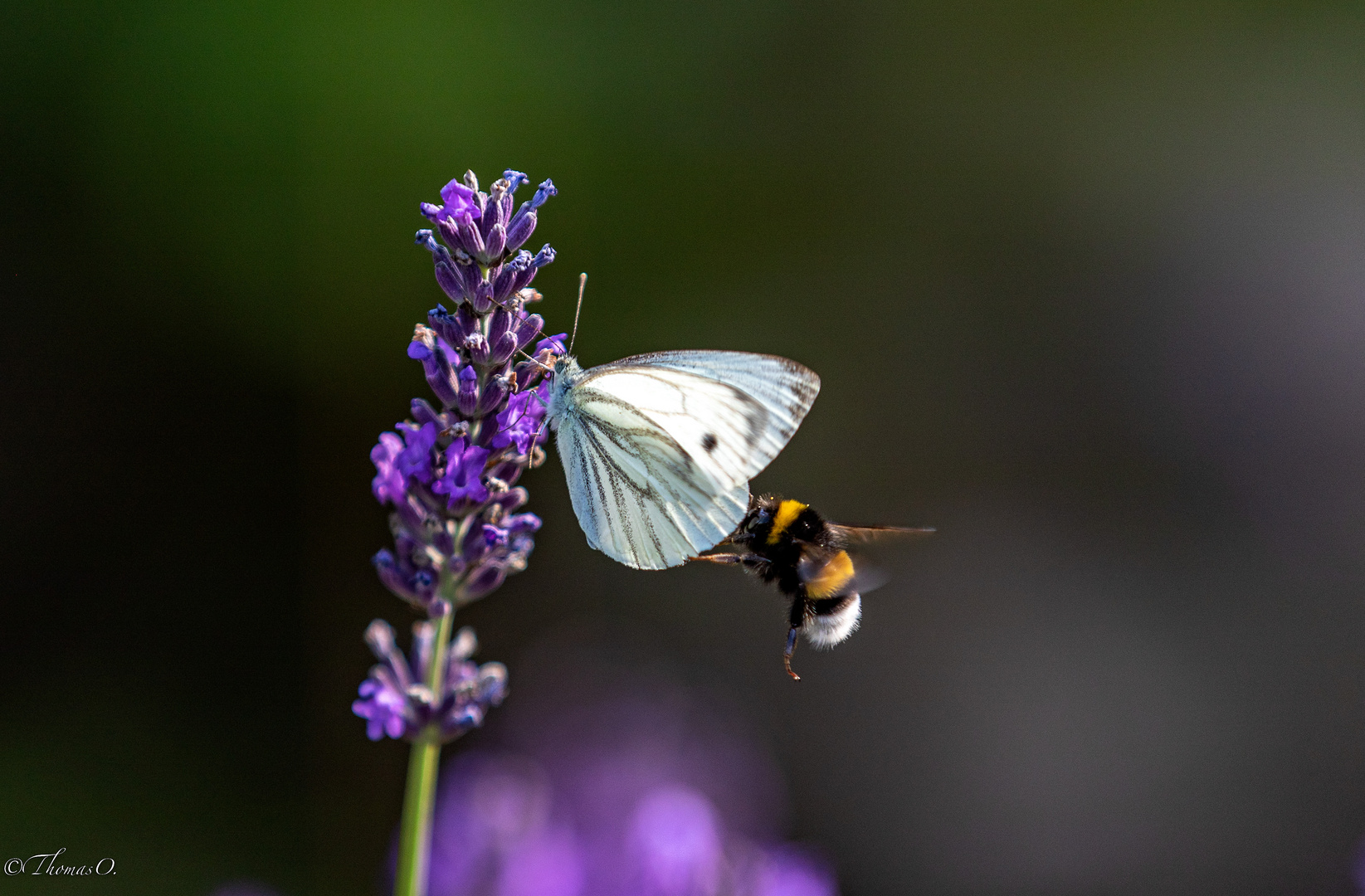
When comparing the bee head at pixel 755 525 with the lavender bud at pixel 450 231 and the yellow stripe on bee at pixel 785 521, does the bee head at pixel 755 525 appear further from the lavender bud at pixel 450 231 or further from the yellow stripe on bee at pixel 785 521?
the lavender bud at pixel 450 231

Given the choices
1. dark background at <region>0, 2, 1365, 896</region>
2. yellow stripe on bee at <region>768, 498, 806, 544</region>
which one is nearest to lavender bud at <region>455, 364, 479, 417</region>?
yellow stripe on bee at <region>768, 498, 806, 544</region>

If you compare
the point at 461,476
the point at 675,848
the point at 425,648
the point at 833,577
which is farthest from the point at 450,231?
the point at 675,848

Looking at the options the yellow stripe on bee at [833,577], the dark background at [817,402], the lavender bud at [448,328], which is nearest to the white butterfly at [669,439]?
the yellow stripe on bee at [833,577]

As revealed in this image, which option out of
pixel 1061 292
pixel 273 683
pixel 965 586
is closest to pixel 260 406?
pixel 273 683

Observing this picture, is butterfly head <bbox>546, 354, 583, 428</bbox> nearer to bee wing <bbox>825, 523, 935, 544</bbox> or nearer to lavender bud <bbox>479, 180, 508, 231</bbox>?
lavender bud <bbox>479, 180, 508, 231</bbox>

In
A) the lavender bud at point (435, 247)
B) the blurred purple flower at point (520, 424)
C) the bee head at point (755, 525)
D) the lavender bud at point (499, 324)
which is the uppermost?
the lavender bud at point (435, 247)
